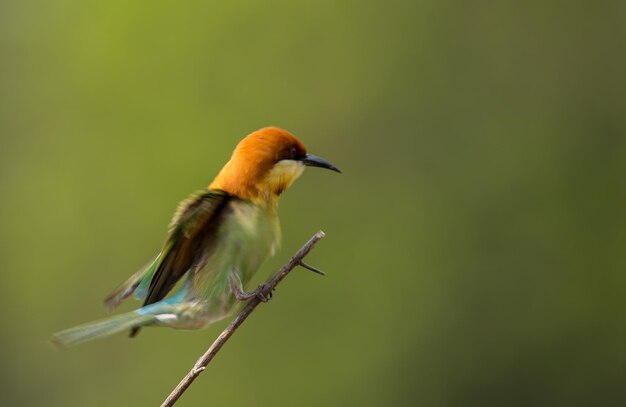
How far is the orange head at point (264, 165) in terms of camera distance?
74.1 inches

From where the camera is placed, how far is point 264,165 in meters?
1.91

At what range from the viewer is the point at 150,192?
6426 millimetres

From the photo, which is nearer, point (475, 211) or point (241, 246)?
point (241, 246)

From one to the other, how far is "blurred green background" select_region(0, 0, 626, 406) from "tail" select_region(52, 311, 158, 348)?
4.06 meters

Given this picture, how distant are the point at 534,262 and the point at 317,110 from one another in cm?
177

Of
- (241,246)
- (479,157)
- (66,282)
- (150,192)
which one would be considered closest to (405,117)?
(479,157)

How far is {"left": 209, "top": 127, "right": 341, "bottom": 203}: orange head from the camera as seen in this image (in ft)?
6.17

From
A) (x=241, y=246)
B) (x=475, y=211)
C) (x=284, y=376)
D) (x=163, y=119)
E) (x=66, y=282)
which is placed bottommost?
(x=66, y=282)

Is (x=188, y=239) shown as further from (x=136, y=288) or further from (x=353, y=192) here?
(x=353, y=192)

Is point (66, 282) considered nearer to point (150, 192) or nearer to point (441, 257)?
point (150, 192)

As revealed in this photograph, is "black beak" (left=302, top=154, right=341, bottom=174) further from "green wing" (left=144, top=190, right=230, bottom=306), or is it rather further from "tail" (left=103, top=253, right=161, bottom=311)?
"tail" (left=103, top=253, right=161, bottom=311)

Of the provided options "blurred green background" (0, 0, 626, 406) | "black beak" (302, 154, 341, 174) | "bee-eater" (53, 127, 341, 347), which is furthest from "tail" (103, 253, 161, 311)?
"blurred green background" (0, 0, 626, 406)

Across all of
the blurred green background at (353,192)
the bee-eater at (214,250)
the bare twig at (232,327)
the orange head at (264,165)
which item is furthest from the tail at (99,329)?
the blurred green background at (353,192)

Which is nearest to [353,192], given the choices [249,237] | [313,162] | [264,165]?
[313,162]
